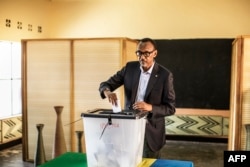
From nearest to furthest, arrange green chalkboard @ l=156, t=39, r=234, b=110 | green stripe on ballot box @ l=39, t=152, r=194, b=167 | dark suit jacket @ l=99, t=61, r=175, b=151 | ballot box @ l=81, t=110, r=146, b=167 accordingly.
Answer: ballot box @ l=81, t=110, r=146, b=167, green stripe on ballot box @ l=39, t=152, r=194, b=167, dark suit jacket @ l=99, t=61, r=175, b=151, green chalkboard @ l=156, t=39, r=234, b=110

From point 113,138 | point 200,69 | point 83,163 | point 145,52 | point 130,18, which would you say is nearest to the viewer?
point 113,138

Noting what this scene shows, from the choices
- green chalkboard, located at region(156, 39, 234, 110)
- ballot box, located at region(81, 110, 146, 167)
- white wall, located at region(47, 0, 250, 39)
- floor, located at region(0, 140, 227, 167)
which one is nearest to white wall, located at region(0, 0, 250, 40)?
white wall, located at region(47, 0, 250, 39)

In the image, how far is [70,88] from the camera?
432 cm

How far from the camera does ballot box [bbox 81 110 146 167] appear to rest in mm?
1571

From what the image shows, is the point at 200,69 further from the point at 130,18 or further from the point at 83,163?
the point at 83,163

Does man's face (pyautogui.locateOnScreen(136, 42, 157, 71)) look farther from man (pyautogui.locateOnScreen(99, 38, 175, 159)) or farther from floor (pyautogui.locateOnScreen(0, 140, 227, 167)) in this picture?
floor (pyautogui.locateOnScreen(0, 140, 227, 167))

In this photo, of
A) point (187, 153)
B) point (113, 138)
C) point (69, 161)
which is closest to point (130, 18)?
point (187, 153)

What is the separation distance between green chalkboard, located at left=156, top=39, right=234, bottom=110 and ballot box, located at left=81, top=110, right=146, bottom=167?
4437 mm

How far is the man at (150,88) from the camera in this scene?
214cm

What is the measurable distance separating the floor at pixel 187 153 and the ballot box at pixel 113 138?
301 centimetres

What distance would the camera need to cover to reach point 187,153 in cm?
512

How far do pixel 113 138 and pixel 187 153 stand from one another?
Result: 378cm

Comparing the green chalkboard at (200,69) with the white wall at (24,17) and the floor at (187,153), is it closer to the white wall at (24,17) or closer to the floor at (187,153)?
the floor at (187,153)

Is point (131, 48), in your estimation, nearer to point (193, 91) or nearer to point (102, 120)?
point (193, 91)
